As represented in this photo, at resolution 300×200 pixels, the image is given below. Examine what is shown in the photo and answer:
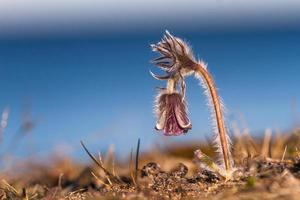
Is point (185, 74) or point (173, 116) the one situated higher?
Result: point (185, 74)

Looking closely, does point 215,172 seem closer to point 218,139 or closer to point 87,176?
point 218,139

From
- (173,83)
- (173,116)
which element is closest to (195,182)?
(173,116)

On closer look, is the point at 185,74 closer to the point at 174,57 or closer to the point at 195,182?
the point at 174,57

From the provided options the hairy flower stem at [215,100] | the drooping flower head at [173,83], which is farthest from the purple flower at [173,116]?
the hairy flower stem at [215,100]

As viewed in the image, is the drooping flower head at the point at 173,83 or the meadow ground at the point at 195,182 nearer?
the meadow ground at the point at 195,182

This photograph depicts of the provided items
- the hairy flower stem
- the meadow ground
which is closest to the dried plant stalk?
the hairy flower stem

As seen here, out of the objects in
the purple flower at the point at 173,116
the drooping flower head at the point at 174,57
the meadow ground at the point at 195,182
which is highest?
the drooping flower head at the point at 174,57

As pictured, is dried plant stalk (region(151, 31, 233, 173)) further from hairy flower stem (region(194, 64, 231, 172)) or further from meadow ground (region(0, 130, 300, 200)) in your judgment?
meadow ground (region(0, 130, 300, 200))

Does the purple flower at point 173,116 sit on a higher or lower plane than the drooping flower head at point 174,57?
lower

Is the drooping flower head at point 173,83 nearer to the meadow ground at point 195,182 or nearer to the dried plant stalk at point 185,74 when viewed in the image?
the dried plant stalk at point 185,74

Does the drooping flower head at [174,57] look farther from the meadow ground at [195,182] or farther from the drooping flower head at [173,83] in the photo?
the meadow ground at [195,182]
